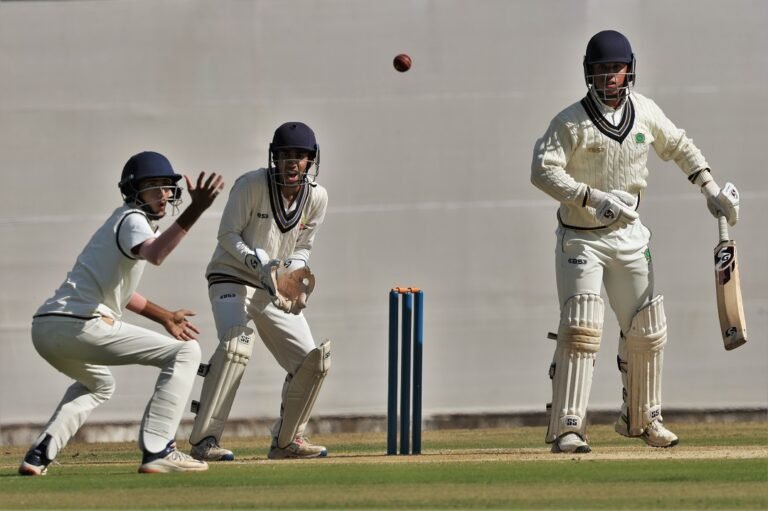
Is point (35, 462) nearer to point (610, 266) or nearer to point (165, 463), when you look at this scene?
point (165, 463)

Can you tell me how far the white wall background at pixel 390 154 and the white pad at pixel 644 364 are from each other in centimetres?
227

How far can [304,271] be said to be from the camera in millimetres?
7484

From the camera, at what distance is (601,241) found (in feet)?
24.4

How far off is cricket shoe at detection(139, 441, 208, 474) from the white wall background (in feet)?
10.6

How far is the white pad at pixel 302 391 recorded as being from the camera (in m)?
7.61

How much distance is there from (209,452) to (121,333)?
1003 millimetres

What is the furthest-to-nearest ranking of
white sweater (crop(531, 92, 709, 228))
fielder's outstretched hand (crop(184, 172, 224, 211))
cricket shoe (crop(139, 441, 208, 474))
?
white sweater (crop(531, 92, 709, 228)) < cricket shoe (crop(139, 441, 208, 474)) < fielder's outstretched hand (crop(184, 172, 224, 211))

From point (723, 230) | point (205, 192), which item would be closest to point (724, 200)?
point (723, 230)

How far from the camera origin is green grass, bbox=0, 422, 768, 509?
5.74 metres

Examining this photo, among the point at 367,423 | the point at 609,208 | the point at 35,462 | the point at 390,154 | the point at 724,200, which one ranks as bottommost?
the point at 35,462

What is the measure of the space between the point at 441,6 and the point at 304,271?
302 centimetres

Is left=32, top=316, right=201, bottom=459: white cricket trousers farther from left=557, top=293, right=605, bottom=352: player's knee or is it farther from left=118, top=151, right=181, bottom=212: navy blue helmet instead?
left=557, top=293, right=605, bottom=352: player's knee

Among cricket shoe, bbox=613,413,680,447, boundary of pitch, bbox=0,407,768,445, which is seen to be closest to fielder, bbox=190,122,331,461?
cricket shoe, bbox=613,413,680,447

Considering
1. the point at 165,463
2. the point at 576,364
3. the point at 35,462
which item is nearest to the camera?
the point at 165,463
